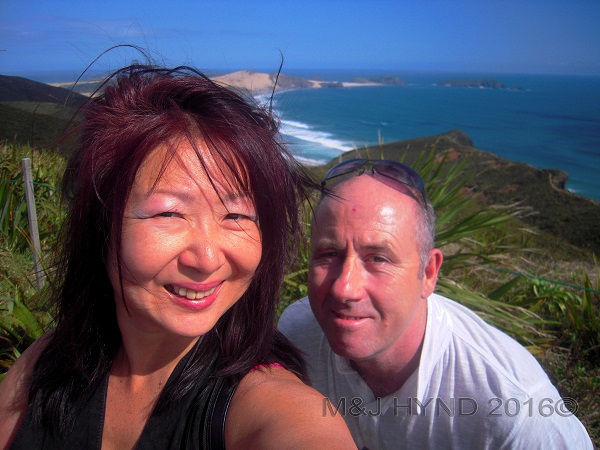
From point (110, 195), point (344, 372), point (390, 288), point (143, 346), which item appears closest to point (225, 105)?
point (110, 195)

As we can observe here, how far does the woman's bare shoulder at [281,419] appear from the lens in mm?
1014

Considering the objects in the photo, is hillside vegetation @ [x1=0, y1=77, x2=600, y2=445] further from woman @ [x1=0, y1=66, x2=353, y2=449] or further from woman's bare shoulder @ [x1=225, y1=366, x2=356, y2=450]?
woman's bare shoulder @ [x1=225, y1=366, x2=356, y2=450]

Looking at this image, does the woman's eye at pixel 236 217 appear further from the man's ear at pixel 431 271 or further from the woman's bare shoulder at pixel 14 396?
the man's ear at pixel 431 271

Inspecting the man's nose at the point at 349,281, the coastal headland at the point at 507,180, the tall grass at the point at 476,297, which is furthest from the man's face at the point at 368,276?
the tall grass at the point at 476,297

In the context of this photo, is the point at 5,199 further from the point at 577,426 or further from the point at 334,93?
the point at 334,93

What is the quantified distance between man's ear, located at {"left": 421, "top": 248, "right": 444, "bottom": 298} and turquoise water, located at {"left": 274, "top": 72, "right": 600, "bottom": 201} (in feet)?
124

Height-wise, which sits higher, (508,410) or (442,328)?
(442,328)

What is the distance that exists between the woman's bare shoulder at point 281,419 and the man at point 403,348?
0.56 meters

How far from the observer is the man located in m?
1.59

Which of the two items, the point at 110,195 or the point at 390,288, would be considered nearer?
the point at 110,195

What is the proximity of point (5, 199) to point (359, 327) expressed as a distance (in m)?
3.38

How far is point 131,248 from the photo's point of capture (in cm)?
105

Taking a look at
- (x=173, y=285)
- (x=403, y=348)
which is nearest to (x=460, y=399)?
(x=403, y=348)

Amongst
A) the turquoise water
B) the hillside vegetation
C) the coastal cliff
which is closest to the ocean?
the turquoise water
